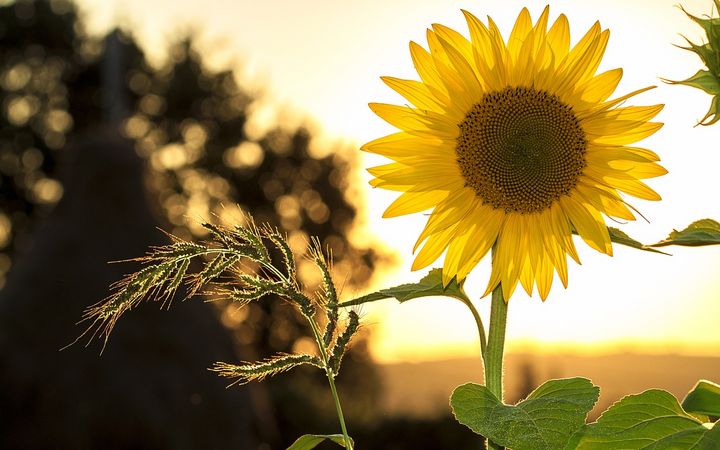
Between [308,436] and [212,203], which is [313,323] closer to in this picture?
[308,436]

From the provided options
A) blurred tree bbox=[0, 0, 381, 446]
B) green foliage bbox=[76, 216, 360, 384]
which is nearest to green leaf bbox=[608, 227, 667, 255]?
green foliage bbox=[76, 216, 360, 384]

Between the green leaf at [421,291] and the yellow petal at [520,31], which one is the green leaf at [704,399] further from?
the yellow petal at [520,31]

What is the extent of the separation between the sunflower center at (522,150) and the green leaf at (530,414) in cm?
51

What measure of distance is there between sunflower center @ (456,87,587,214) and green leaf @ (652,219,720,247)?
0.29 m

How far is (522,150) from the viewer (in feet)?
6.82

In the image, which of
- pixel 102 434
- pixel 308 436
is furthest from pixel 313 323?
pixel 102 434

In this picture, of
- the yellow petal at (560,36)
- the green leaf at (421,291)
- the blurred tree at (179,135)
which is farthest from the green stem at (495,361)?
the blurred tree at (179,135)

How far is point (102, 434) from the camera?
12273 mm

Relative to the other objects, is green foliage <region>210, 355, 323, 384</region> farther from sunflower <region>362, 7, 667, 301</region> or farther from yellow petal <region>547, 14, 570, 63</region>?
yellow petal <region>547, 14, 570, 63</region>

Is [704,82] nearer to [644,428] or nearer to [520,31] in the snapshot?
[520,31]

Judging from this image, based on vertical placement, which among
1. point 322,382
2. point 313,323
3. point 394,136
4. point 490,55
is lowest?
point 322,382

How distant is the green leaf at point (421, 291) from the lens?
64.6 inches

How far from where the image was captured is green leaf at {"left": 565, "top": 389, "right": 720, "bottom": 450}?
1.62 metres

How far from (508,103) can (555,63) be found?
14 centimetres
